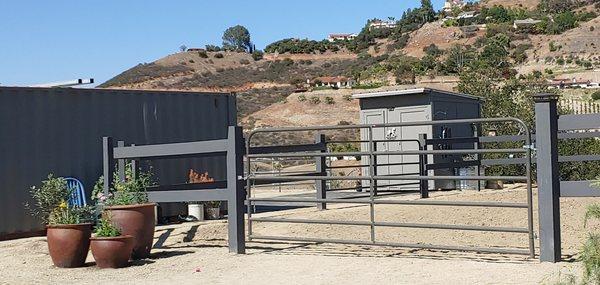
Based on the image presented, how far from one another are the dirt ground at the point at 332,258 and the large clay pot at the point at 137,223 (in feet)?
0.71

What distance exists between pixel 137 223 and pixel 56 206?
1.93 m

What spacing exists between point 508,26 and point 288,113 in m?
46.4

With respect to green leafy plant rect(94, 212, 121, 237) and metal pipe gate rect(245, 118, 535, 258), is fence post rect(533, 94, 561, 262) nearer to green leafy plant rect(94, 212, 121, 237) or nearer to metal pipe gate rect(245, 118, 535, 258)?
metal pipe gate rect(245, 118, 535, 258)

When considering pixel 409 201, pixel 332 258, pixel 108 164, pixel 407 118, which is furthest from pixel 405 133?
pixel 332 258

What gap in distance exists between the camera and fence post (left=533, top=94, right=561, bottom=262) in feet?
28.1

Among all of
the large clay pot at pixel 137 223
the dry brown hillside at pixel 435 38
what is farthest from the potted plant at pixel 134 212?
the dry brown hillside at pixel 435 38

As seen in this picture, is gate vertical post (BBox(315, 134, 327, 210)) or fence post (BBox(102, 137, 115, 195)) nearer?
fence post (BBox(102, 137, 115, 195))

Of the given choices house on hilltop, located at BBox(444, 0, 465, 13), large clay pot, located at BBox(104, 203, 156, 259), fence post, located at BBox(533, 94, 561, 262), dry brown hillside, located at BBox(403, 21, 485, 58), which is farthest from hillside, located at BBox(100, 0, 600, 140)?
fence post, located at BBox(533, 94, 561, 262)

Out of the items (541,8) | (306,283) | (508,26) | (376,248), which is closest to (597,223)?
(376,248)

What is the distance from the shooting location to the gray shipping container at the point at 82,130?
13.3 metres

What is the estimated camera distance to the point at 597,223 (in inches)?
497

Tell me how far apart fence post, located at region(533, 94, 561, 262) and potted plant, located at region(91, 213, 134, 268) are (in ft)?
15.4

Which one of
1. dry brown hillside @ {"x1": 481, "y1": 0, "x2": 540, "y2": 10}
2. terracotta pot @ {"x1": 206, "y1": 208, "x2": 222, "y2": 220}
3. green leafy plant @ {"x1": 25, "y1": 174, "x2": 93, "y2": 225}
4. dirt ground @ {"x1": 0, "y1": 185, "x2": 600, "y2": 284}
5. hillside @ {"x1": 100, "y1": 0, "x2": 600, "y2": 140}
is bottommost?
dirt ground @ {"x1": 0, "y1": 185, "x2": 600, "y2": 284}

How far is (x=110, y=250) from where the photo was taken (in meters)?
9.70
